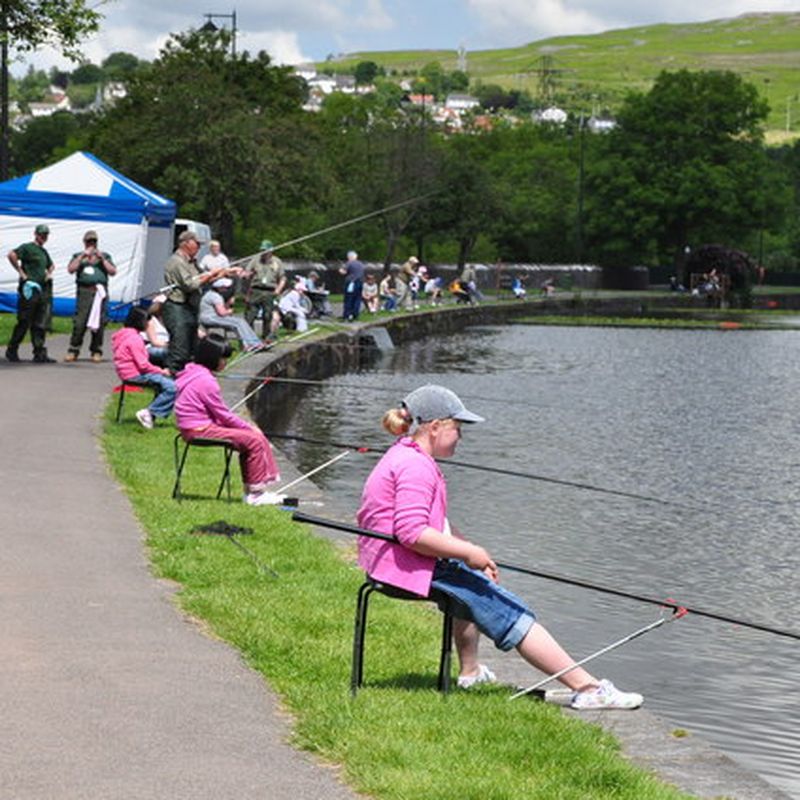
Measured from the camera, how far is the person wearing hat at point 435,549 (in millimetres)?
7199

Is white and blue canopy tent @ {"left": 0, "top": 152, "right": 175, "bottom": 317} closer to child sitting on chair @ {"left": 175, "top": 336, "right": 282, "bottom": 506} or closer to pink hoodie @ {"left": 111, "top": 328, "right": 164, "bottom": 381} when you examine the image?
pink hoodie @ {"left": 111, "top": 328, "right": 164, "bottom": 381}

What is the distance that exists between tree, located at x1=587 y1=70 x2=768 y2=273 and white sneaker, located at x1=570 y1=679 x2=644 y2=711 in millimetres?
99336

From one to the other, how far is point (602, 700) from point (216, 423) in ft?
20.7

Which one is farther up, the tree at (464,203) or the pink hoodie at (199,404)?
the tree at (464,203)

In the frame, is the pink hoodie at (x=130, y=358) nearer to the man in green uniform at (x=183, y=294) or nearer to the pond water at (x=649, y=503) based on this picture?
the pond water at (x=649, y=503)

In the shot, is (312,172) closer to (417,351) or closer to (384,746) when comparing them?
(417,351)

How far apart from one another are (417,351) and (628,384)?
859 cm

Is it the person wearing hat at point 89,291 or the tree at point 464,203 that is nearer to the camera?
the person wearing hat at point 89,291

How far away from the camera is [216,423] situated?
13.4 metres

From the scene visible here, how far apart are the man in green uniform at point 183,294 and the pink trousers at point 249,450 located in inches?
334

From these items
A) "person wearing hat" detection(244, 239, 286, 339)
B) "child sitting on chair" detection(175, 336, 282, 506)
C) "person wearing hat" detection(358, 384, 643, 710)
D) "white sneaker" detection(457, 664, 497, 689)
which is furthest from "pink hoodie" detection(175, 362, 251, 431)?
"person wearing hat" detection(244, 239, 286, 339)

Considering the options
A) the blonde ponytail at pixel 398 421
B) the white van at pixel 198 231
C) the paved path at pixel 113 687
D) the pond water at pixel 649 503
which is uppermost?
the white van at pixel 198 231

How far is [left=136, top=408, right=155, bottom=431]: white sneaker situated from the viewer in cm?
1739

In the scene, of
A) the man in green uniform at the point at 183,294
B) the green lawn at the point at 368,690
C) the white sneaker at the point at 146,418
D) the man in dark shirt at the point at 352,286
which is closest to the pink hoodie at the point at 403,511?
the green lawn at the point at 368,690
